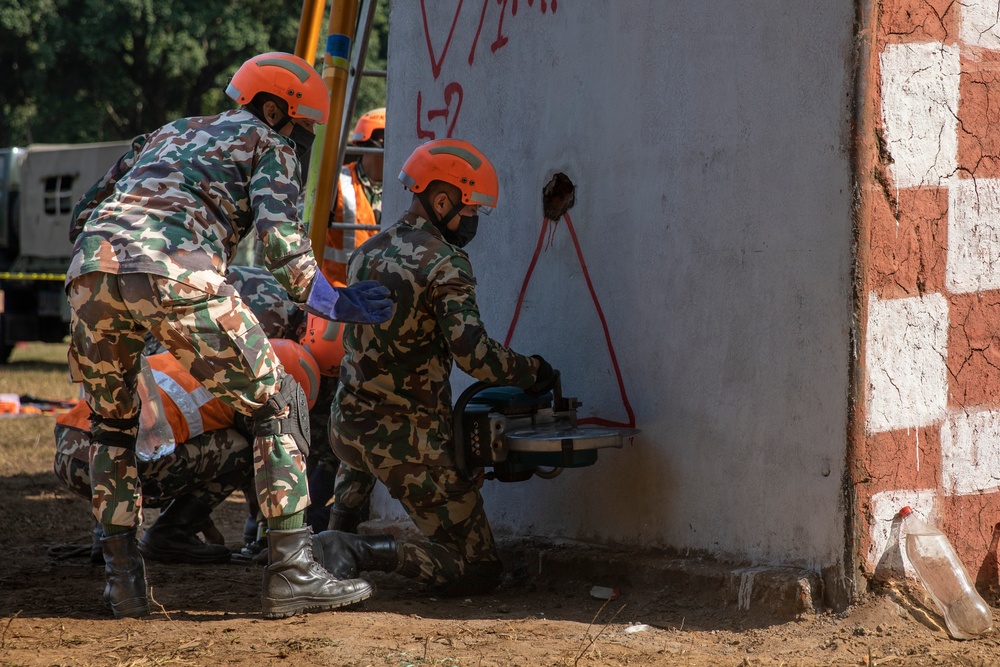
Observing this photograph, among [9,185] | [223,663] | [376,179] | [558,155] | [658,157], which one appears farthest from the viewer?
[9,185]

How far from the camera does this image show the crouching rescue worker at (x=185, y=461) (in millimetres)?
4645

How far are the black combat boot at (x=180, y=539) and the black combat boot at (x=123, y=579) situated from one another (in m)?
1.03

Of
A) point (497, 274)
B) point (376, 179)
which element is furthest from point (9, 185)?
point (497, 274)

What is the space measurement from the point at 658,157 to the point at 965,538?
167 centimetres

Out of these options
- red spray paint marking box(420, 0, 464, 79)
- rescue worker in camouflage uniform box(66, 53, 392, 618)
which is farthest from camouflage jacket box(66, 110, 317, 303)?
red spray paint marking box(420, 0, 464, 79)

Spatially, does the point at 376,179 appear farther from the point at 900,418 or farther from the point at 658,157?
the point at 900,418

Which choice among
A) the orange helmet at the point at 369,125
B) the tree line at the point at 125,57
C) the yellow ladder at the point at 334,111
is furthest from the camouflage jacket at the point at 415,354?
the tree line at the point at 125,57

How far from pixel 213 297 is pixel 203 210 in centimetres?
31

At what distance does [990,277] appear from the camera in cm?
381

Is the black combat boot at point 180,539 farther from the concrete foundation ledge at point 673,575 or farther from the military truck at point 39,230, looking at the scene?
the military truck at point 39,230

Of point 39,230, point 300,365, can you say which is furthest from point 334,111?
point 39,230

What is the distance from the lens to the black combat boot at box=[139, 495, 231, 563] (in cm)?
497

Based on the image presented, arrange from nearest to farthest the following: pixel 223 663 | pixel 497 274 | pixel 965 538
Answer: pixel 223 663
pixel 965 538
pixel 497 274

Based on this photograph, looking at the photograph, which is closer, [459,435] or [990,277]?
[990,277]
